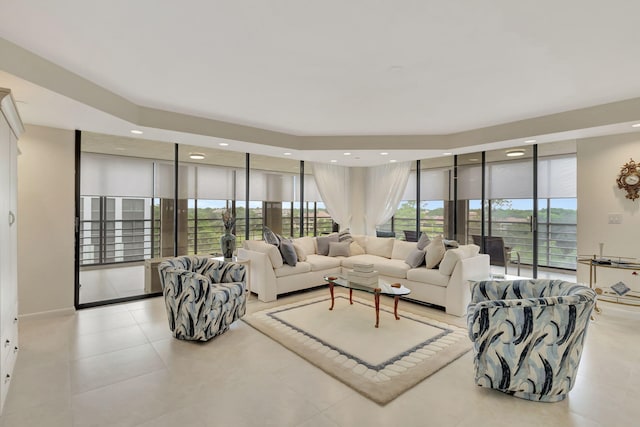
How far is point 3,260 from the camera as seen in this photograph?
2281mm

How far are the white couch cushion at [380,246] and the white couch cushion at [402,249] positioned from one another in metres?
0.13

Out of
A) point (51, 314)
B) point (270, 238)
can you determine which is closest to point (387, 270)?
point (270, 238)

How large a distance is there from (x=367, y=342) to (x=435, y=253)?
6.27ft

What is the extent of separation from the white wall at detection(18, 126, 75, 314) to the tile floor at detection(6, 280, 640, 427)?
2.50ft

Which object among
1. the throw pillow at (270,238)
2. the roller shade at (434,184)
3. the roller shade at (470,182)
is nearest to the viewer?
the throw pillow at (270,238)

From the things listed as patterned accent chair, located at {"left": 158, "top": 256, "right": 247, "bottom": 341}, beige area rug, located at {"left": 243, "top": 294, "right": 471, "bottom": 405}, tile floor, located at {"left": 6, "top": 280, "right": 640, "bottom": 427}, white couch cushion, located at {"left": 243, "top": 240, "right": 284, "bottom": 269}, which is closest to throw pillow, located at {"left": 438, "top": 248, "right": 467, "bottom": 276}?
beige area rug, located at {"left": 243, "top": 294, "right": 471, "bottom": 405}

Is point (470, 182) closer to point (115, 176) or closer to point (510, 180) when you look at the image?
point (510, 180)

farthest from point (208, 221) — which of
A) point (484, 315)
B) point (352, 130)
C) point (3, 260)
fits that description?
point (484, 315)

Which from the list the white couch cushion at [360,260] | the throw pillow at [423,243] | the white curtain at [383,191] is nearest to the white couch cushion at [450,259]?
the throw pillow at [423,243]

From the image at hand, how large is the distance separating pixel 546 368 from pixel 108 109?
4.55m

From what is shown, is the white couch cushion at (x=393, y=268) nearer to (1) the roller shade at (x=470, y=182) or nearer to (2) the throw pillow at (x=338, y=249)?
(2) the throw pillow at (x=338, y=249)

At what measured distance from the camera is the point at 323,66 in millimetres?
2795

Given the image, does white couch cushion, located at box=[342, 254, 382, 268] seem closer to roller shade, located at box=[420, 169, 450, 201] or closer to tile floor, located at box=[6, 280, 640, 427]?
roller shade, located at box=[420, 169, 450, 201]

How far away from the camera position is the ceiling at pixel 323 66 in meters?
2.04
